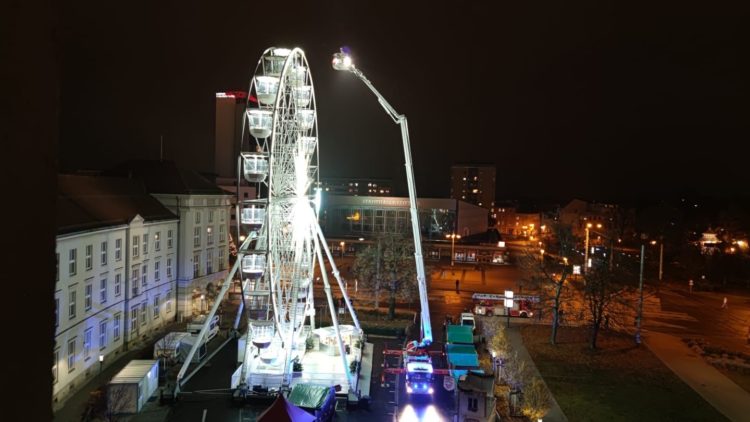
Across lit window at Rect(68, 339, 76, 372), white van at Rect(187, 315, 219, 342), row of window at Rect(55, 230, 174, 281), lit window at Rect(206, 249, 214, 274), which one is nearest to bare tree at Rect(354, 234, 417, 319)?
lit window at Rect(206, 249, 214, 274)

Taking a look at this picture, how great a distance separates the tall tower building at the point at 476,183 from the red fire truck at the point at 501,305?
3590 inches

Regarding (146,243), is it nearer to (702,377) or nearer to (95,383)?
(95,383)

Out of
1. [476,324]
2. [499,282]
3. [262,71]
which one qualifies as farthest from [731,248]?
[262,71]

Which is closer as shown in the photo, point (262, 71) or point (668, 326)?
point (262, 71)

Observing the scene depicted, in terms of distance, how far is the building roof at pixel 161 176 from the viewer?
3119 centimetres

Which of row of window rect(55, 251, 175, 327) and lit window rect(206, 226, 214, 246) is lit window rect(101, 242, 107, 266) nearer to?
row of window rect(55, 251, 175, 327)

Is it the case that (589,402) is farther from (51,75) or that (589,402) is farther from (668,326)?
(51,75)

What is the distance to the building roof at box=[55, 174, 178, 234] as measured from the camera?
21609 millimetres

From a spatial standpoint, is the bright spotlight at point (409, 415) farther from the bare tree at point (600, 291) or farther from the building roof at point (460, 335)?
the bare tree at point (600, 291)

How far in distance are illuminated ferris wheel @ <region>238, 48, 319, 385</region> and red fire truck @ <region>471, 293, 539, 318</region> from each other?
14.2 meters

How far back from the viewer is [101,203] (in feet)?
81.1

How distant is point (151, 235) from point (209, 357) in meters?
7.88

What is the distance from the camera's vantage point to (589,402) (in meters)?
19.3

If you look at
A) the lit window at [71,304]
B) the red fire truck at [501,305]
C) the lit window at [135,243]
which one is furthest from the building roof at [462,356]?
the lit window at [135,243]
